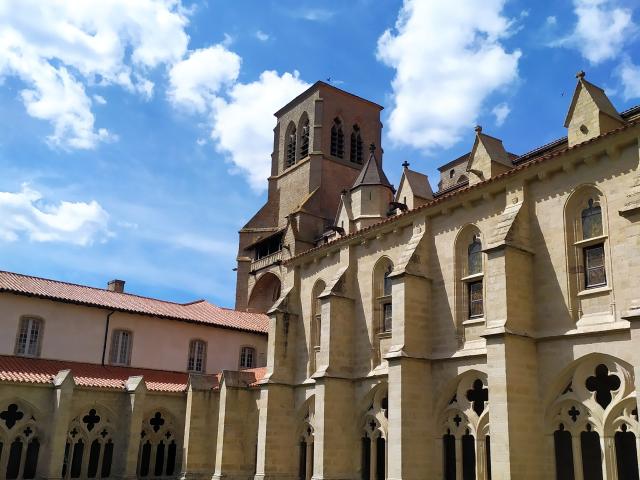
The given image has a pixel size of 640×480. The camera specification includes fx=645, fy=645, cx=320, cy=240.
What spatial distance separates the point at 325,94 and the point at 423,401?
126 ft

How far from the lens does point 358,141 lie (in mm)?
56625

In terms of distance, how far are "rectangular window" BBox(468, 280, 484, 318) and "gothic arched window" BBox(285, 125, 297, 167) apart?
3627 centimetres

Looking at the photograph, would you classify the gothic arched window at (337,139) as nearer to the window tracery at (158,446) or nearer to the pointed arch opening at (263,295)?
the pointed arch opening at (263,295)

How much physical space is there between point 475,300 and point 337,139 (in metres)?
35.9

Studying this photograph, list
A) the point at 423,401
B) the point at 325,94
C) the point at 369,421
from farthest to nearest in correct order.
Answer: the point at 325,94, the point at 369,421, the point at 423,401

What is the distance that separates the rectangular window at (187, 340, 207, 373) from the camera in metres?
37.0

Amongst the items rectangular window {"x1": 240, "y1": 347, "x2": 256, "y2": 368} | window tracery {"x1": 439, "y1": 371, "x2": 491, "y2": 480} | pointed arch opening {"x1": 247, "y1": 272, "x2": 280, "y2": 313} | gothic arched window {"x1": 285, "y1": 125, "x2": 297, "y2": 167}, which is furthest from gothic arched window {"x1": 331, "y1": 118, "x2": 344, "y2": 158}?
window tracery {"x1": 439, "y1": 371, "x2": 491, "y2": 480}

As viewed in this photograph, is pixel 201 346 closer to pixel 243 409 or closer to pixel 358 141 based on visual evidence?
pixel 243 409

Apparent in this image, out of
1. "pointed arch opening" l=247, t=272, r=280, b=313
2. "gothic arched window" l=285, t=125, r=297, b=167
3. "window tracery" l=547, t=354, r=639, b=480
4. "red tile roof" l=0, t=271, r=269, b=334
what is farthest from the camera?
"gothic arched window" l=285, t=125, r=297, b=167

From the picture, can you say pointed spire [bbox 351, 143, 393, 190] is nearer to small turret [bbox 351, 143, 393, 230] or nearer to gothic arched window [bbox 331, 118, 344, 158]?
small turret [bbox 351, 143, 393, 230]

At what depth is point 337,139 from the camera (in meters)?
55.3

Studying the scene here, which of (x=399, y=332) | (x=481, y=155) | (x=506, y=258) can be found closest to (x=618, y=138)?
(x=506, y=258)

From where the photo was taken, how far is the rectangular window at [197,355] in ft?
121

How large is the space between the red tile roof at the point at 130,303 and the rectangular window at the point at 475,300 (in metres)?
20.1
